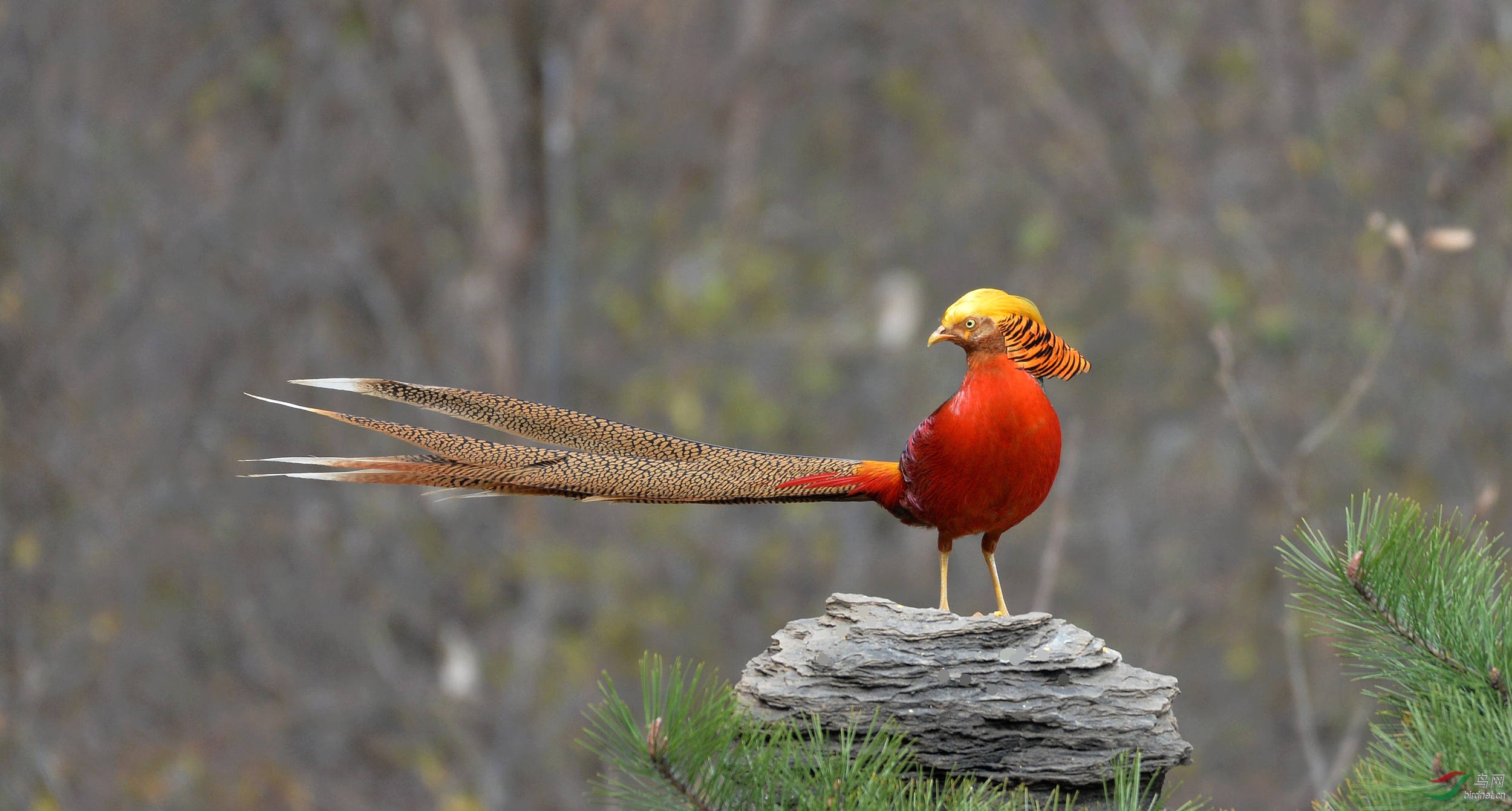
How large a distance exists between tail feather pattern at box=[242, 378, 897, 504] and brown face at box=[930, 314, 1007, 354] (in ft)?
1.33

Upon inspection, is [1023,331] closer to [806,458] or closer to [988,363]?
[988,363]

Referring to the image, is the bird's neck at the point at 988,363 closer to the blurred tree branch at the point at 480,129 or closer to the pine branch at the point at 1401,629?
the pine branch at the point at 1401,629

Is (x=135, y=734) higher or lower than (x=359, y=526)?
lower

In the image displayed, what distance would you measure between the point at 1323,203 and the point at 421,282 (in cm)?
666

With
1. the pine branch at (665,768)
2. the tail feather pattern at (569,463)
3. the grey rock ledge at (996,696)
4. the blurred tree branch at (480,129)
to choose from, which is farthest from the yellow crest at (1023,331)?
the blurred tree branch at (480,129)

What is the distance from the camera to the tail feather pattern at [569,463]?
247 centimetres

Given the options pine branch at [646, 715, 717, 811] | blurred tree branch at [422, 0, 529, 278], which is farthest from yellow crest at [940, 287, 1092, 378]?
blurred tree branch at [422, 0, 529, 278]

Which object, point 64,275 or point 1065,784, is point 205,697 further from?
point 1065,784

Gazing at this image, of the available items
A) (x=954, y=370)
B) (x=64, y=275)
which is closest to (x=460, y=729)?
(x=64, y=275)

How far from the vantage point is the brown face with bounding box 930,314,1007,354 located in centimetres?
264

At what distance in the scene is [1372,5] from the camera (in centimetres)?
1012

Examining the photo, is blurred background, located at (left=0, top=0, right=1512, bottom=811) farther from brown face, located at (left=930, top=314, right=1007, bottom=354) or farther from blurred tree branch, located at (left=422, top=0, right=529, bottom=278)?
brown face, located at (left=930, top=314, right=1007, bottom=354)

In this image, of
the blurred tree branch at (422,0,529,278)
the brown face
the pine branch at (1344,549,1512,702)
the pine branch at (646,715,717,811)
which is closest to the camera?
the pine branch at (646,715,717,811)

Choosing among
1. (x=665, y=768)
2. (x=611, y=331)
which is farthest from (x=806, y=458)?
(x=611, y=331)
